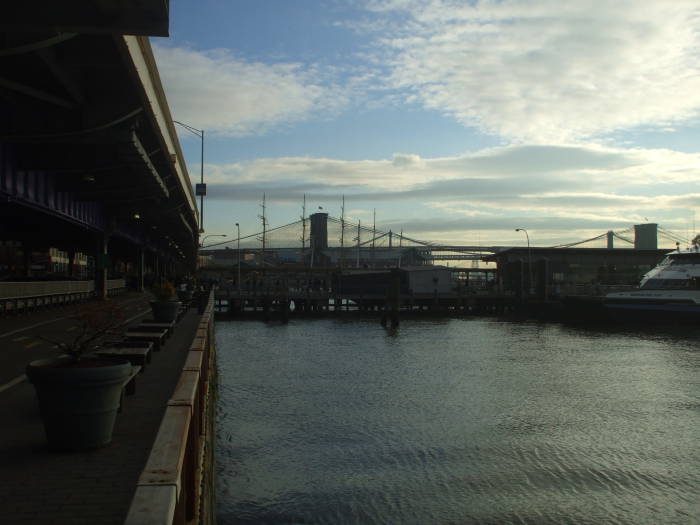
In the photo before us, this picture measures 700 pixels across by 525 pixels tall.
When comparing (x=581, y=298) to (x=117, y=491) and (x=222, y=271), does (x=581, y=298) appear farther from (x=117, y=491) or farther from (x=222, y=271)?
(x=222, y=271)

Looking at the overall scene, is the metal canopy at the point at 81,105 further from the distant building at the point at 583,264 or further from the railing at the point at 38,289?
the distant building at the point at 583,264

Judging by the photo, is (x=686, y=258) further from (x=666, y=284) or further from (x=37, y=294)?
(x=37, y=294)

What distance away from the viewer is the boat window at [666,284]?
62547 millimetres

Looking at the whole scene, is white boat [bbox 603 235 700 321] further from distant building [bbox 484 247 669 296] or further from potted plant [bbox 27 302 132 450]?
potted plant [bbox 27 302 132 450]

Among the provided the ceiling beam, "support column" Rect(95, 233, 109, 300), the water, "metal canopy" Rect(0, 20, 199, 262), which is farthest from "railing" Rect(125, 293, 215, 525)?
"support column" Rect(95, 233, 109, 300)

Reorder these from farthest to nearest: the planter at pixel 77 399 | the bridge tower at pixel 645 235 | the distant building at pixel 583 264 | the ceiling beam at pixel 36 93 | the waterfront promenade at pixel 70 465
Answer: the bridge tower at pixel 645 235
the distant building at pixel 583 264
the ceiling beam at pixel 36 93
the planter at pixel 77 399
the waterfront promenade at pixel 70 465

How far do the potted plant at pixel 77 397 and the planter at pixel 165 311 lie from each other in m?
15.5

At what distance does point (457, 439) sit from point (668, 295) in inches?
1929

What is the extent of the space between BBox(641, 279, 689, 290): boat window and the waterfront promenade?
60.0 metres

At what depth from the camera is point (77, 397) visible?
299 inches

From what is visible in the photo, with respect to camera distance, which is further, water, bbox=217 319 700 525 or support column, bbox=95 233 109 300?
support column, bbox=95 233 109 300

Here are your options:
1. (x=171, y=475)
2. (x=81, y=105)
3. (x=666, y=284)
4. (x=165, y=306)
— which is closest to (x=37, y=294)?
(x=165, y=306)

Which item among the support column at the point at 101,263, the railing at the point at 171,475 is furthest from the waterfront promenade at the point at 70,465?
the support column at the point at 101,263

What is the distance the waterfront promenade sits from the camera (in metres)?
6.13
